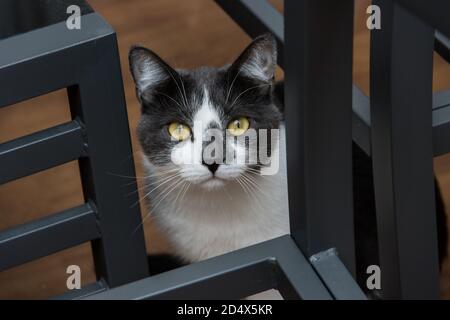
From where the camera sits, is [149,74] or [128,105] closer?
[149,74]

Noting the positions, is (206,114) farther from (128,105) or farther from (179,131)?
(128,105)

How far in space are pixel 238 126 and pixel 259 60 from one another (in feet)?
0.36

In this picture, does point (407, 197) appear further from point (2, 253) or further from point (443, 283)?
point (443, 283)

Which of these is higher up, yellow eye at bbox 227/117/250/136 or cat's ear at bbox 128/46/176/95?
cat's ear at bbox 128/46/176/95

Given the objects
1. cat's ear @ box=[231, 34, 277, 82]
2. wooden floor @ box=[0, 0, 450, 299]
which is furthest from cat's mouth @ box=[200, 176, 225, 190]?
wooden floor @ box=[0, 0, 450, 299]

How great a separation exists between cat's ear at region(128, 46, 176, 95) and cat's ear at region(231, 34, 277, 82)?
0.11 metres

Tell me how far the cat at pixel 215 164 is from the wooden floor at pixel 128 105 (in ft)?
0.54

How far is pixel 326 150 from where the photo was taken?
2.53 ft

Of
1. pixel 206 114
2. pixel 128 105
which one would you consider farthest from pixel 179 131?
pixel 128 105

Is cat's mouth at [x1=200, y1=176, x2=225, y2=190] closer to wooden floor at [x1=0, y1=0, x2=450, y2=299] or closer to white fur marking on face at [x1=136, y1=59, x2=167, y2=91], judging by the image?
white fur marking on face at [x1=136, y1=59, x2=167, y2=91]

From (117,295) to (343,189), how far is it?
0.24 meters

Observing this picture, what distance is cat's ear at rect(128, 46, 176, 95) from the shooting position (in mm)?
1244

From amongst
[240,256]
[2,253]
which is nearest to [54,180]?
[2,253]

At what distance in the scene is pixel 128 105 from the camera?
1950mm
